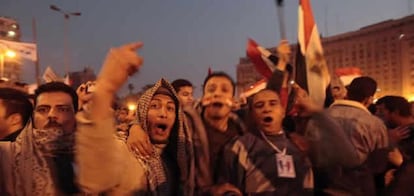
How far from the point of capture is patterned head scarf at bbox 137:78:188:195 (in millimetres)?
2887

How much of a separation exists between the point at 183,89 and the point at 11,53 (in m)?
11.6

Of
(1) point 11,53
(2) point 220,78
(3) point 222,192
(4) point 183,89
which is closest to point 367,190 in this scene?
(3) point 222,192

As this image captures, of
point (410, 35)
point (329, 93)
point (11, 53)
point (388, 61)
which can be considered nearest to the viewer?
point (329, 93)

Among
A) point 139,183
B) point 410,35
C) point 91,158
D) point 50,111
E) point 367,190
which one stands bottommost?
point 367,190

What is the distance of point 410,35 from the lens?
52.9m

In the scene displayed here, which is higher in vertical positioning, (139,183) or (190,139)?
(190,139)

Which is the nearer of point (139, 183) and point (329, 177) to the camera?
point (139, 183)

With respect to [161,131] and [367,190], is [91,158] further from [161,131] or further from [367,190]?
[367,190]

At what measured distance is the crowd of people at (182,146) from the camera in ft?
7.49

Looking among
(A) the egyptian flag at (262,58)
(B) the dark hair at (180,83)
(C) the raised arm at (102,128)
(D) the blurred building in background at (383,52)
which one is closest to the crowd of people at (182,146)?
(C) the raised arm at (102,128)

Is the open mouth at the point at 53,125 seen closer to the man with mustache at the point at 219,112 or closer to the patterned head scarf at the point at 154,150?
the patterned head scarf at the point at 154,150

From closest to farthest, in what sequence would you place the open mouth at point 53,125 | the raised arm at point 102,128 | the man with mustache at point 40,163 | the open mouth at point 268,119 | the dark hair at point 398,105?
the raised arm at point 102,128
the man with mustache at point 40,163
the open mouth at point 53,125
the open mouth at point 268,119
the dark hair at point 398,105

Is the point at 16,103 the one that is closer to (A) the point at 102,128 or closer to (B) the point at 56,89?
(B) the point at 56,89

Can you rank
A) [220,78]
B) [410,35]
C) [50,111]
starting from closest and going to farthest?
[50,111] → [220,78] → [410,35]
